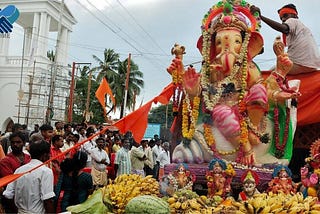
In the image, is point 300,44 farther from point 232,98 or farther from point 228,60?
point 232,98

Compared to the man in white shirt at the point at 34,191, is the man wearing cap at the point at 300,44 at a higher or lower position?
higher

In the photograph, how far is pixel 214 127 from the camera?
17.8 ft

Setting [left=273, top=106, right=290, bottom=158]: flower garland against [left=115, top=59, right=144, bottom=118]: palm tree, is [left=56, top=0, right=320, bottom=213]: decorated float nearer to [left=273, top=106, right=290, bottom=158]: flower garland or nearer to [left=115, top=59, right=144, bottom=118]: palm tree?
[left=273, top=106, right=290, bottom=158]: flower garland

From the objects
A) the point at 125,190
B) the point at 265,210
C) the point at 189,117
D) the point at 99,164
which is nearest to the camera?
the point at 265,210

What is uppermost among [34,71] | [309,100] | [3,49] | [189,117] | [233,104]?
[3,49]

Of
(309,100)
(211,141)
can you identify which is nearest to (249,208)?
(211,141)

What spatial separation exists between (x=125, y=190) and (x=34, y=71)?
28008mm

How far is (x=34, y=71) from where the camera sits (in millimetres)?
29641

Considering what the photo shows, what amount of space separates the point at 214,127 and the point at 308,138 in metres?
1.57

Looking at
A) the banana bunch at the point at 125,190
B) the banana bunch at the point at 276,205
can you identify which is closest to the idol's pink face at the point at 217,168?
the banana bunch at the point at 125,190

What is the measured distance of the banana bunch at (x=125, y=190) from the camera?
9.11ft

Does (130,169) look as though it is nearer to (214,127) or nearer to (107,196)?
(214,127)

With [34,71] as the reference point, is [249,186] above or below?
below

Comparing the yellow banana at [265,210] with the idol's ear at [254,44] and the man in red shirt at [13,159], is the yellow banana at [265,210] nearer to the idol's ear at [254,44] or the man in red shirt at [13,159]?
the man in red shirt at [13,159]
